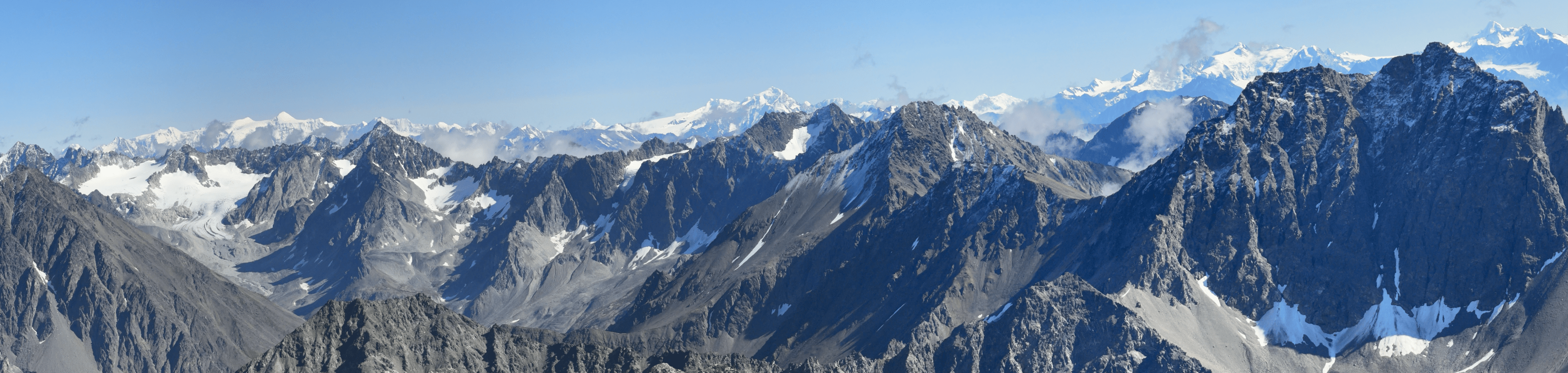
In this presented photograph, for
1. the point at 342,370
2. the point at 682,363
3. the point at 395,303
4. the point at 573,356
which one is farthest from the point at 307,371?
the point at 682,363

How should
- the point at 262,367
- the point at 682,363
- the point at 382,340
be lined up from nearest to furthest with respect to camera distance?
the point at 262,367 → the point at 382,340 → the point at 682,363

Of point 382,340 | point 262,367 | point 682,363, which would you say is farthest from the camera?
point 682,363

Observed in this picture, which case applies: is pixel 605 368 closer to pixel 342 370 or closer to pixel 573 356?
pixel 573 356

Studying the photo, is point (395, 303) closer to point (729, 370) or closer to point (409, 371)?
point (409, 371)

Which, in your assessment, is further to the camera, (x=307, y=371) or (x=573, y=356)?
(x=573, y=356)

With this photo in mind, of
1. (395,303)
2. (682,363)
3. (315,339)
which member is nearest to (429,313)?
(395,303)

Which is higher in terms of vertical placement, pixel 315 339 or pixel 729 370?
pixel 315 339

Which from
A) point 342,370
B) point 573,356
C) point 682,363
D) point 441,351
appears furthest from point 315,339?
point 682,363

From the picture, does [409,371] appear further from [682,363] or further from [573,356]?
[682,363]

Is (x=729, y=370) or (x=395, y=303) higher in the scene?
(x=395, y=303)

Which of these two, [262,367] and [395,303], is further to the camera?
[395,303]
